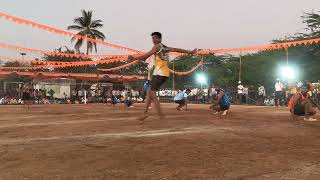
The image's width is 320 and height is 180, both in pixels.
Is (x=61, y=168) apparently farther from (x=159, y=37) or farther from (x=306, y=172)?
(x=159, y=37)

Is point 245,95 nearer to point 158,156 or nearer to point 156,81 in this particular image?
point 156,81

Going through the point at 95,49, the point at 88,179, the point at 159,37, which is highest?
the point at 95,49

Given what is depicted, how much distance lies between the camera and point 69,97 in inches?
1422

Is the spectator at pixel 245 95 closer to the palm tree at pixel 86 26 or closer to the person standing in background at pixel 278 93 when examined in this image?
the person standing in background at pixel 278 93

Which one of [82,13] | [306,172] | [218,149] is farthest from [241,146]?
[82,13]

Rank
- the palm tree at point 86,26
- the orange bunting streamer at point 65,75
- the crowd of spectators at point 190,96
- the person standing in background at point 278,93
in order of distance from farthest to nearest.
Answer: the palm tree at point 86,26, the orange bunting streamer at point 65,75, the crowd of spectators at point 190,96, the person standing in background at point 278,93

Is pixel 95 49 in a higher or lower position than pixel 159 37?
higher

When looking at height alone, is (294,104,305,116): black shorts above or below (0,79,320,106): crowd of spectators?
below

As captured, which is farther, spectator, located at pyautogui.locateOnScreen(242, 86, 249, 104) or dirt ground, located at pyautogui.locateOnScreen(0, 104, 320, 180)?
spectator, located at pyautogui.locateOnScreen(242, 86, 249, 104)

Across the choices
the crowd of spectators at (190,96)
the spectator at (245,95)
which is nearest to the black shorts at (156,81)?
the crowd of spectators at (190,96)

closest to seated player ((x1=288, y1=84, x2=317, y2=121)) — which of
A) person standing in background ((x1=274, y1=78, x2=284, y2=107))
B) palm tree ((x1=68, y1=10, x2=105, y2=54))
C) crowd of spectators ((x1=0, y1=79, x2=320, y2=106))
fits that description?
crowd of spectators ((x1=0, y1=79, x2=320, y2=106))

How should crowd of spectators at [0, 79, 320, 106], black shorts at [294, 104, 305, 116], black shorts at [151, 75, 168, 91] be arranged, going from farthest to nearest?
crowd of spectators at [0, 79, 320, 106], black shorts at [294, 104, 305, 116], black shorts at [151, 75, 168, 91]

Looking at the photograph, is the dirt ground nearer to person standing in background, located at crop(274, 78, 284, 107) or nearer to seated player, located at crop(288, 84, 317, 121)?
seated player, located at crop(288, 84, 317, 121)

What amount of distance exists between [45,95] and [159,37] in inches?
1094
